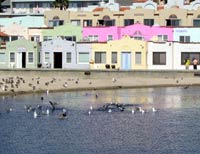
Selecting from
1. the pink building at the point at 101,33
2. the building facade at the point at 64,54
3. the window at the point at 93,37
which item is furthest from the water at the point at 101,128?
the window at the point at 93,37

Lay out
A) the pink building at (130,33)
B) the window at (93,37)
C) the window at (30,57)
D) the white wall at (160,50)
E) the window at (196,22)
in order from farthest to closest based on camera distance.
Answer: the window at (196,22)
the window at (93,37)
the pink building at (130,33)
the window at (30,57)
the white wall at (160,50)

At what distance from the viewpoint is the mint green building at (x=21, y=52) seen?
3354 inches

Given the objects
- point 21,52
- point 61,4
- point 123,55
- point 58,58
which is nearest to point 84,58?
point 58,58

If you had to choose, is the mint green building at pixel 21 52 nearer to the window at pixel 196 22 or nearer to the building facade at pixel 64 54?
the building facade at pixel 64 54

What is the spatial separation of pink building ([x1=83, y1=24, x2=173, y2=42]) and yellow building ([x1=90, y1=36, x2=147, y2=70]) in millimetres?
3583

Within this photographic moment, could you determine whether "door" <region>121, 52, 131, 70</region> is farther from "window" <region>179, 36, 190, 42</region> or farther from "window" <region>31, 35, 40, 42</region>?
"window" <region>31, 35, 40, 42</region>

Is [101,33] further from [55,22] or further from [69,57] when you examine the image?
[55,22]

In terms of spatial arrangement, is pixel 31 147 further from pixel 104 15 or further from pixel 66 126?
pixel 104 15

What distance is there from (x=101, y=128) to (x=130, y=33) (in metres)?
43.4

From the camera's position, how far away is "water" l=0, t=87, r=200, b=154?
125 feet

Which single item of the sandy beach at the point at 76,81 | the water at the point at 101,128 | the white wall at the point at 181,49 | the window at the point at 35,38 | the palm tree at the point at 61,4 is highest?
the palm tree at the point at 61,4

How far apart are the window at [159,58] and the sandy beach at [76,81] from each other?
715 centimetres

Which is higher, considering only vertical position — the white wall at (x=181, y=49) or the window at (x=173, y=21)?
the window at (x=173, y=21)

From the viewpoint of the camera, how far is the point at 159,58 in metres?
81.5
